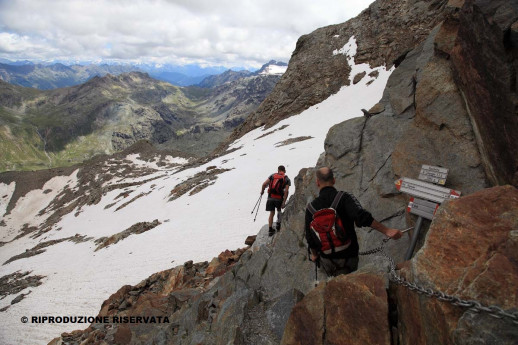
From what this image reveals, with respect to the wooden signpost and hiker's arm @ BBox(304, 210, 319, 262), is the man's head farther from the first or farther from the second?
the wooden signpost

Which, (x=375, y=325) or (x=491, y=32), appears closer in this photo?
(x=375, y=325)

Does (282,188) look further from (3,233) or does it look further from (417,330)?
(3,233)

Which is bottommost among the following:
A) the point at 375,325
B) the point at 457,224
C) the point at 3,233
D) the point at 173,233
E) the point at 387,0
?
the point at 3,233

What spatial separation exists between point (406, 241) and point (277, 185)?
6.15m

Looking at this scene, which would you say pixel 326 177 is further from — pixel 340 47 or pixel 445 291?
pixel 340 47

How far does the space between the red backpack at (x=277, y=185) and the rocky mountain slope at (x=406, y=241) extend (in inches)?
29.0

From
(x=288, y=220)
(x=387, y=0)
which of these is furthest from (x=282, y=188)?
(x=387, y=0)

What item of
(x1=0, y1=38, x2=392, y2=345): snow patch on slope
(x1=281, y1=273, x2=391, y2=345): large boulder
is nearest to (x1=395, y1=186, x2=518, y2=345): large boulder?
(x1=281, y1=273, x2=391, y2=345): large boulder

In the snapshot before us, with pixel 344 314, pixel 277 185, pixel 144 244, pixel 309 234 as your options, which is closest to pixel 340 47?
→ pixel 144 244

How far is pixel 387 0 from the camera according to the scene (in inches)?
2215

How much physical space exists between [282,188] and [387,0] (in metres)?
60.1

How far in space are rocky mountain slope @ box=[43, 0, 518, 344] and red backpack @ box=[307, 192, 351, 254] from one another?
624mm

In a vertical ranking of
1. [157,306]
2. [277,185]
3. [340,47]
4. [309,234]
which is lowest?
[157,306]

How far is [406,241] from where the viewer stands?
651 cm
